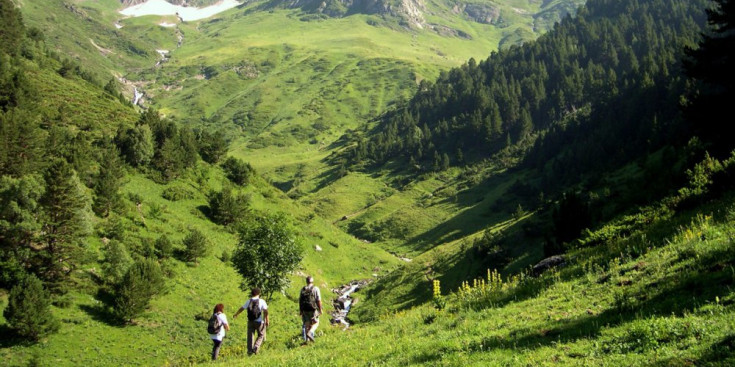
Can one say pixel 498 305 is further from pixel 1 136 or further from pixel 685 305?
pixel 1 136

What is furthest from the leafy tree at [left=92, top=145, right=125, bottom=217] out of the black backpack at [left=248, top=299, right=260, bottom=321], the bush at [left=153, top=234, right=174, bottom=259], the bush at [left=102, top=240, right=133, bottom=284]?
the black backpack at [left=248, top=299, right=260, bottom=321]

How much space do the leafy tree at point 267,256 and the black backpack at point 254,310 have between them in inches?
914

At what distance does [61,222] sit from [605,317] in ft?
139

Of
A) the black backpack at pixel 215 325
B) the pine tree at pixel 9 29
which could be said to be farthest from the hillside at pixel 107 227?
the black backpack at pixel 215 325

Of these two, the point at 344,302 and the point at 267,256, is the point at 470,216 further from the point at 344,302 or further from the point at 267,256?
the point at 267,256

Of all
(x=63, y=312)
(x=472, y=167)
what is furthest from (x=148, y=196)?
(x=472, y=167)

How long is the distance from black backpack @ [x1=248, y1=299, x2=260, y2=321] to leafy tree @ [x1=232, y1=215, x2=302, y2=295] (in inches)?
914

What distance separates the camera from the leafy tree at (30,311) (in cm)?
3016

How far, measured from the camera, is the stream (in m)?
61.7

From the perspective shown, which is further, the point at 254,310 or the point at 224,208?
the point at 224,208

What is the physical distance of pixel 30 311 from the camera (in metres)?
30.6

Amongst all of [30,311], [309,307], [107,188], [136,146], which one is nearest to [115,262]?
[30,311]

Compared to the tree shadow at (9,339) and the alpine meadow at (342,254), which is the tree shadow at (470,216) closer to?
the alpine meadow at (342,254)

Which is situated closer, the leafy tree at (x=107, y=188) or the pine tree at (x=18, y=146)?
the pine tree at (x=18, y=146)
